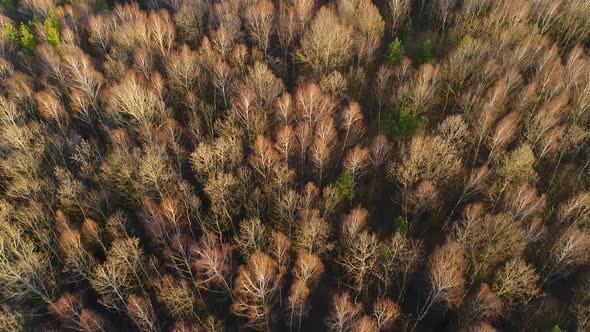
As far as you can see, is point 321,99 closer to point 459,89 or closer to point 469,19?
point 459,89

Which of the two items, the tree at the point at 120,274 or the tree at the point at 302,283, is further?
the tree at the point at 120,274

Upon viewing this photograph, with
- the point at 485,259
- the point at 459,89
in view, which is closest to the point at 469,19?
the point at 459,89

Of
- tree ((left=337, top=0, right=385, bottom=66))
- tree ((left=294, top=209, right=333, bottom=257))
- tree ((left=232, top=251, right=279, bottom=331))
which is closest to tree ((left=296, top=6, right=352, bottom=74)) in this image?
tree ((left=337, top=0, right=385, bottom=66))

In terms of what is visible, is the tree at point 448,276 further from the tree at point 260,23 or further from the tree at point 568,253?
the tree at point 260,23

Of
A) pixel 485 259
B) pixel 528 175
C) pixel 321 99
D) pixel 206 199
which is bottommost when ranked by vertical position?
pixel 206 199

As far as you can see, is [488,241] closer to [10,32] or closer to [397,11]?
[397,11]

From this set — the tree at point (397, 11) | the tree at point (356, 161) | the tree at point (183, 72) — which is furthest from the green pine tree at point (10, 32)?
the tree at point (397, 11)
